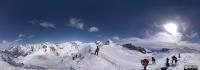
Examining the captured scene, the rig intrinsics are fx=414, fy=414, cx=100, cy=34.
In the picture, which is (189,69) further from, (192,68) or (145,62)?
(145,62)

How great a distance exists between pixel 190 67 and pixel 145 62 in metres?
38.9

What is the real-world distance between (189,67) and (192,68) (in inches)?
119

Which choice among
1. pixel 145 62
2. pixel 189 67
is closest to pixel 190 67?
pixel 189 67

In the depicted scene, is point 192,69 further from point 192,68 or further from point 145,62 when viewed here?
point 145,62

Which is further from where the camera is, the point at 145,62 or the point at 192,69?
the point at 145,62

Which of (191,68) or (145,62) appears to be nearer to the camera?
(191,68)

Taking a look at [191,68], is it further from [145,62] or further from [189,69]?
[145,62]

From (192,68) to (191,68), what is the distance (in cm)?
78

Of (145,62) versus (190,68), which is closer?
(190,68)

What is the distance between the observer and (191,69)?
147m

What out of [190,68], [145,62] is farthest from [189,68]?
[145,62]

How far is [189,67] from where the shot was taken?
491ft

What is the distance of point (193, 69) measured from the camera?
5738 inches

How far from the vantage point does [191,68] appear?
147375 mm
